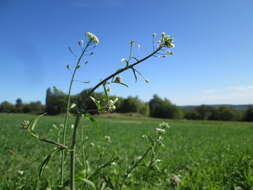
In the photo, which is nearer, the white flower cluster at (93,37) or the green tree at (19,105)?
the white flower cluster at (93,37)

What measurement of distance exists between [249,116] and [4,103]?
316 feet

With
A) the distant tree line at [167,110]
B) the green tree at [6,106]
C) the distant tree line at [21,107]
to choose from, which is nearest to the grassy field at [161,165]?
the distant tree line at [167,110]

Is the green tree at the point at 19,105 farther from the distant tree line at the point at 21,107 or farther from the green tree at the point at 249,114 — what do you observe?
the green tree at the point at 249,114

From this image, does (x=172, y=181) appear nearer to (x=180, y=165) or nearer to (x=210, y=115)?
(x=180, y=165)

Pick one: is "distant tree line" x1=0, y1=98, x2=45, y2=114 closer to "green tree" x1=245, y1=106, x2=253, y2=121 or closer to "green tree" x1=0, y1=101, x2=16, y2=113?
"green tree" x1=0, y1=101, x2=16, y2=113

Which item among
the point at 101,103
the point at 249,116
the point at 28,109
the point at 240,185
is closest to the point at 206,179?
the point at 240,185

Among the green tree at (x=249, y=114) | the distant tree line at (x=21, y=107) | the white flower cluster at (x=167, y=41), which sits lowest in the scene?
the green tree at (x=249, y=114)

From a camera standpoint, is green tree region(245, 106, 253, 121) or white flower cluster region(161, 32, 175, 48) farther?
green tree region(245, 106, 253, 121)

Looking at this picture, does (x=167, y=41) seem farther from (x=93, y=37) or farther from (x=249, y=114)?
(x=249, y=114)

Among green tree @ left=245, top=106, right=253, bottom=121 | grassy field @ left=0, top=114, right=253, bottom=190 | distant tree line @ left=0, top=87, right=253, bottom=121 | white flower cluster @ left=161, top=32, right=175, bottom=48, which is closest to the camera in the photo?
white flower cluster @ left=161, top=32, right=175, bottom=48

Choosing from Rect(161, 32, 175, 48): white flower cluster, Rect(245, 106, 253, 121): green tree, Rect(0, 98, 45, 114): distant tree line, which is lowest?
Rect(245, 106, 253, 121): green tree

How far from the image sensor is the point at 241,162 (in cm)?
404

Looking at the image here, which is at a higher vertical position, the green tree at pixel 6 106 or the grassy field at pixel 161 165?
the green tree at pixel 6 106

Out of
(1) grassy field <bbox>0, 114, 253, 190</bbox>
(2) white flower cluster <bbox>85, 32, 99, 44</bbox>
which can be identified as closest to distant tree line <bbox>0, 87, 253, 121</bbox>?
(1) grassy field <bbox>0, 114, 253, 190</bbox>
